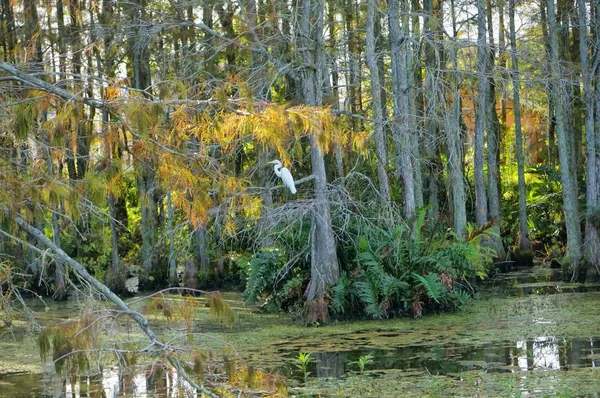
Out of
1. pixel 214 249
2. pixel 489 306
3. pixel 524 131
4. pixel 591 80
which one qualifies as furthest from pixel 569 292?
pixel 524 131

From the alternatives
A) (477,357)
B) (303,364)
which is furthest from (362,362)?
(477,357)

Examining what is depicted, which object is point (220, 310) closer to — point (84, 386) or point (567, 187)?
point (84, 386)

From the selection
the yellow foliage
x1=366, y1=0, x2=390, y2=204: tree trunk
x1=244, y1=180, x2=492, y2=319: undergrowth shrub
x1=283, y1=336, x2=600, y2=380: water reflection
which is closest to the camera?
the yellow foliage

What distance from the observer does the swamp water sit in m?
9.00

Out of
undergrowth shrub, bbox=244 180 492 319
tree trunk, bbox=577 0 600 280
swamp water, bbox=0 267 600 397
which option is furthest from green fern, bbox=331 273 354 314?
tree trunk, bbox=577 0 600 280

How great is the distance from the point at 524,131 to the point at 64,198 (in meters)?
27.1

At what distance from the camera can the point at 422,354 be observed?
1082 centimetres

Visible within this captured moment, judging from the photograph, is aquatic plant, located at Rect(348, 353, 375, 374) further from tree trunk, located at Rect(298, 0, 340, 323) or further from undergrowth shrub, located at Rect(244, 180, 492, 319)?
tree trunk, located at Rect(298, 0, 340, 323)

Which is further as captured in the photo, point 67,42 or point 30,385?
point 67,42

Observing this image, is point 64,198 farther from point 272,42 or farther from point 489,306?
point 489,306

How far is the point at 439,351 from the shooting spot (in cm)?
1097

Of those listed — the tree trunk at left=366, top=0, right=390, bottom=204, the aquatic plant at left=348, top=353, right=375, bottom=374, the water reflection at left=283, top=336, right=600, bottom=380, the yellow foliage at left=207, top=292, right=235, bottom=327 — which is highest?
the tree trunk at left=366, top=0, right=390, bottom=204

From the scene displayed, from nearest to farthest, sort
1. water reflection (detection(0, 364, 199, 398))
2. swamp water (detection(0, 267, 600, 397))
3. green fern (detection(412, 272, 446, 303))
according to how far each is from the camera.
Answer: swamp water (detection(0, 267, 600, 397)) → water reflection (detection(0, 364, 199, 398)) → green fern (detection(412, 272, 446, 303))

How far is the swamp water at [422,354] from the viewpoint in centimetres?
900
